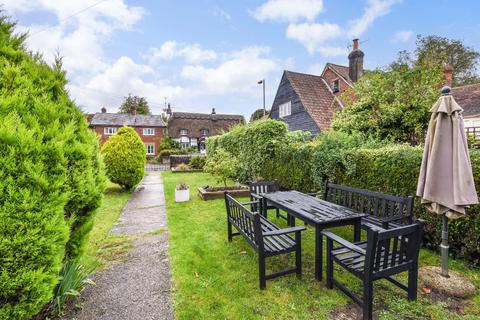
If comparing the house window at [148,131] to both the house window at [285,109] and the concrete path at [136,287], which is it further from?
the concrete path at [136,287]

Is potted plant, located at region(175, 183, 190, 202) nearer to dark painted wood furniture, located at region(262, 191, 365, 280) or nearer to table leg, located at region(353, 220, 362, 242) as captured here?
dark painted wood furniture, located at region(262, 191, 365, 280)

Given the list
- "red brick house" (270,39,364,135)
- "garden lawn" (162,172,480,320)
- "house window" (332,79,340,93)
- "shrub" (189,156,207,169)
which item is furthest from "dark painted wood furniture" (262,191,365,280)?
"house window" (332,79,340,93)

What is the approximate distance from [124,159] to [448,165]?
965 cm

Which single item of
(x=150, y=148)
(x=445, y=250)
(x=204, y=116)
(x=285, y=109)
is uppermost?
(x=204, y=116)

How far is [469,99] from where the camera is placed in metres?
15.5

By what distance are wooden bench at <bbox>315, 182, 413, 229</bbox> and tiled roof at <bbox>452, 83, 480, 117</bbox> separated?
1579 centimetres

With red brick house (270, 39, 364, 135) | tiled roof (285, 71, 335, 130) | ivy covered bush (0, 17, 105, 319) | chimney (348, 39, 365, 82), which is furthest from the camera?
chimney (348, 39, 365, 82)

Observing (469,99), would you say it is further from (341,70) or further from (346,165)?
(346,165)

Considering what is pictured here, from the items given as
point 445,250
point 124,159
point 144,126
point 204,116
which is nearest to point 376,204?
point 445,250

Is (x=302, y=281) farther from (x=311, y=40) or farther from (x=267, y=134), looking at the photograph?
(x=311, y=40)

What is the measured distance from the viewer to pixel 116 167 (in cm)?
913

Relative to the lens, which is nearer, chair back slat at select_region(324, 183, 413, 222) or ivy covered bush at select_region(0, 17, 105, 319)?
ivy covered bush at select_region(0, 17, 105, 319)

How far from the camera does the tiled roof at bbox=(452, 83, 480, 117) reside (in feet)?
47.8

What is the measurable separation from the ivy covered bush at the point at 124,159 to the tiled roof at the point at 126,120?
2985 centimetres
